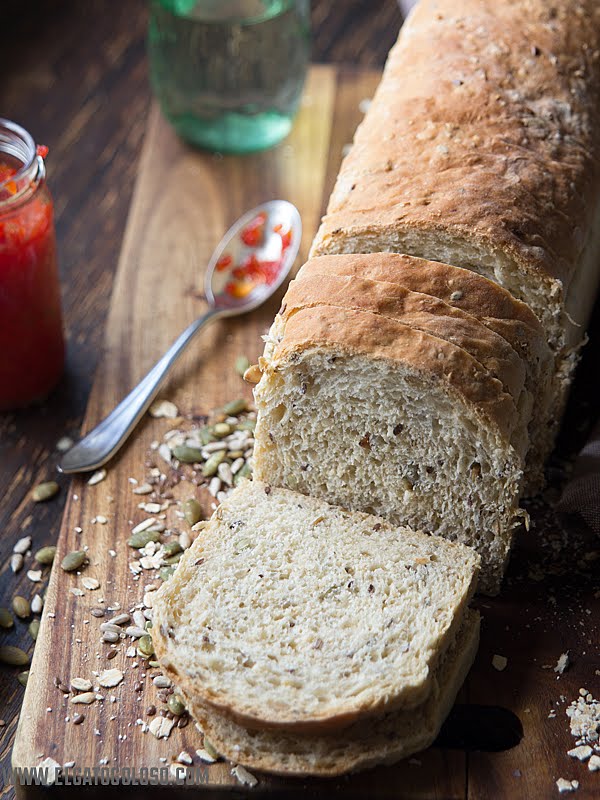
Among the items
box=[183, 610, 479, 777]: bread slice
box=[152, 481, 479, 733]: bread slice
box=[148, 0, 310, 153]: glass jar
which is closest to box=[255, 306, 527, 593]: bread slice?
box=[152, 481, 479, 733]: bread slice

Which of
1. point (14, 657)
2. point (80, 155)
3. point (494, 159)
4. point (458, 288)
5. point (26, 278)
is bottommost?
point (14, 657)

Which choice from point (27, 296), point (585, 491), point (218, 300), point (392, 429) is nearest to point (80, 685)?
point (392, 429)

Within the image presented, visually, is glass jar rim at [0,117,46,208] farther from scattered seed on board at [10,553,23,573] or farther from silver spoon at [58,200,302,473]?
scattered seed on board at [10,553,23,573]

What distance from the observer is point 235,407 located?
11.0ft

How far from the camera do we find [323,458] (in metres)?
2.81

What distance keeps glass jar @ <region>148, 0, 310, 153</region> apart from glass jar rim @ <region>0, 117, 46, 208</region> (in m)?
1.05

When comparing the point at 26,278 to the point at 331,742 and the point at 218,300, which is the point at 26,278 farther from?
the point at 331,742

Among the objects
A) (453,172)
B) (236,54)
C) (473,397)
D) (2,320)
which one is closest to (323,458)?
(473,397)

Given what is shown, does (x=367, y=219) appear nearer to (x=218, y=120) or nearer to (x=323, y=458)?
(x=323, y=458)

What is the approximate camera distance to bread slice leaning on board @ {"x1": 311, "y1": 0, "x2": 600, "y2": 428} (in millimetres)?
2811

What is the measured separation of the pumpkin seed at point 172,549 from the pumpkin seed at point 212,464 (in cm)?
28

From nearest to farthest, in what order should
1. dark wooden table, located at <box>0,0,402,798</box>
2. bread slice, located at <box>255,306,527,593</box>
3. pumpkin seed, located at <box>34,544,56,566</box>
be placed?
bread slice, located at <box>255,306,527,593</box>, pumpkin seed, located at <box>34,544,56,566</box>, dark wooden table, located at <box>0,0,402,798</box>

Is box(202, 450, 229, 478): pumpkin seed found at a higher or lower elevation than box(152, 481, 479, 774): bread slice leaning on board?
lower

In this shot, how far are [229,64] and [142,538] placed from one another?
202 centimetres
